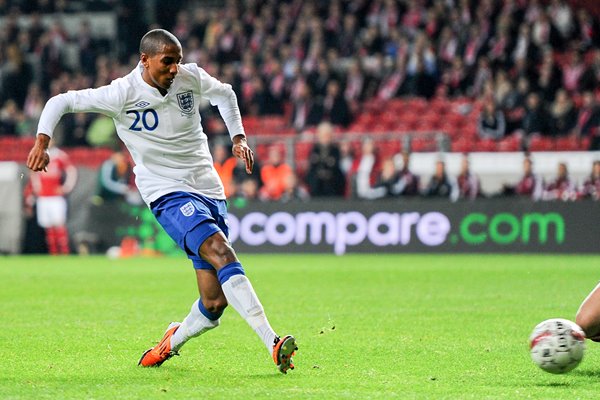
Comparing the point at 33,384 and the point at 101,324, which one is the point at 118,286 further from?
the point at 33,384

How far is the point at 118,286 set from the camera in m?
14.6

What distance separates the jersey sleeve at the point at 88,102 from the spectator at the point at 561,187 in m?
13.1

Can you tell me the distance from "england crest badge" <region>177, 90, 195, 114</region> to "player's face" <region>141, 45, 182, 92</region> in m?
0.17

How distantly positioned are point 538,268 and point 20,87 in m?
16.6

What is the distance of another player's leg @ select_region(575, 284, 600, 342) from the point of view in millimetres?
7223

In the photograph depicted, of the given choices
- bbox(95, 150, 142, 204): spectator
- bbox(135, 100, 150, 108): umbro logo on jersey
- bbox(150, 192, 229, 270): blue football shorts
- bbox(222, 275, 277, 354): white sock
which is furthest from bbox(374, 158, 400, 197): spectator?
bbox(222, 275, 277, 354): white sock

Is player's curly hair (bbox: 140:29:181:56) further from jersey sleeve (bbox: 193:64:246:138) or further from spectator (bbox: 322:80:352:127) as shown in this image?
spectator (bbox: 322:80:352:127)

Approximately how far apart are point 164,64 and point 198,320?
1.69 metres

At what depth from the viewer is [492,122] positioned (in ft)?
72.6

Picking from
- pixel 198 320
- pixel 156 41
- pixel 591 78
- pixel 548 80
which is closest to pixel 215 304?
pixel 198 320

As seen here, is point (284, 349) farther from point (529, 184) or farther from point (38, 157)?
point (529, 184)

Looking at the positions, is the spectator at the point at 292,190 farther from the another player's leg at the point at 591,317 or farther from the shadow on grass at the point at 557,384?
the shadow on grass at the point at 557,384

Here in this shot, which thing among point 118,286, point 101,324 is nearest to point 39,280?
point 118,286

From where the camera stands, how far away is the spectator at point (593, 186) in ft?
62.7
